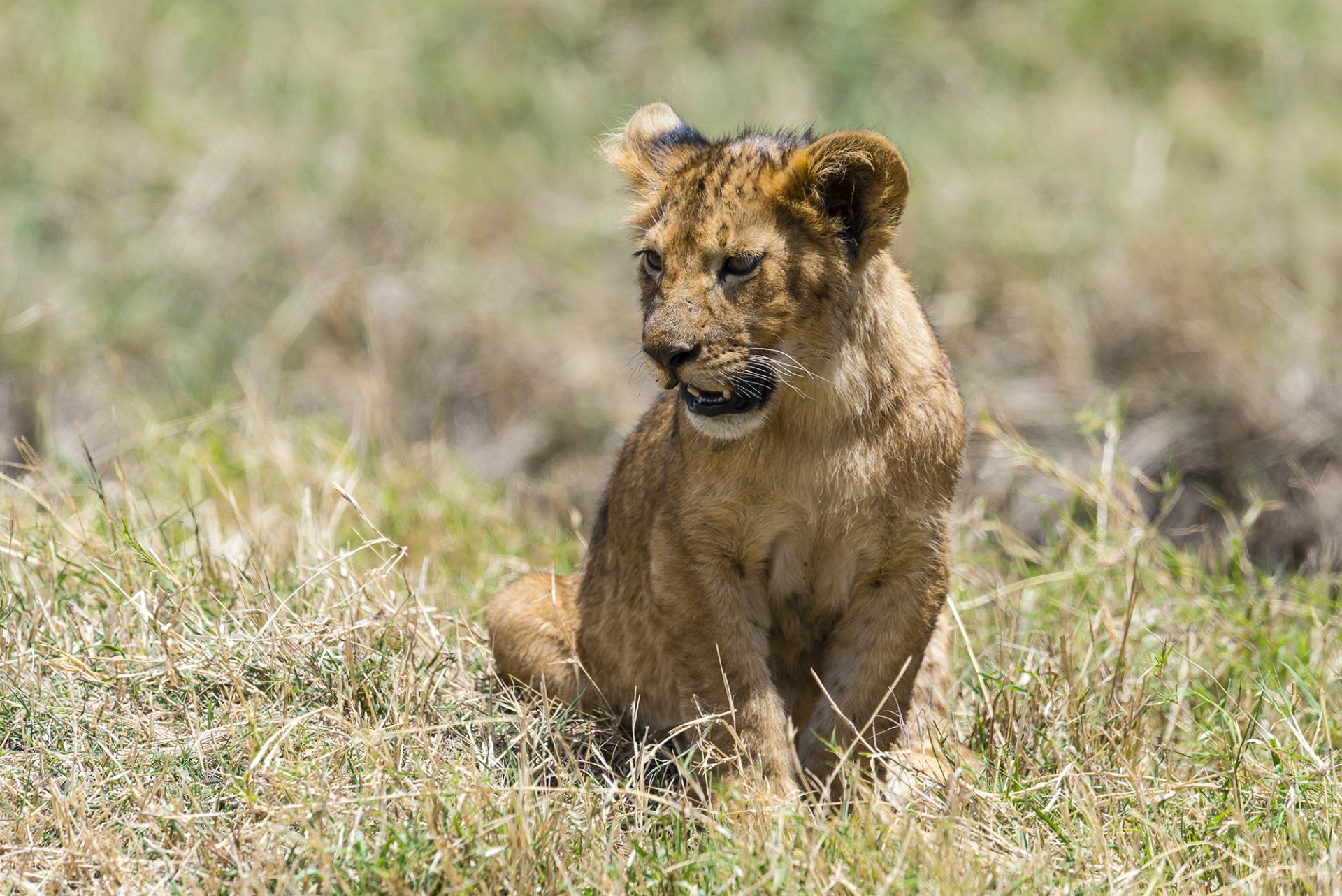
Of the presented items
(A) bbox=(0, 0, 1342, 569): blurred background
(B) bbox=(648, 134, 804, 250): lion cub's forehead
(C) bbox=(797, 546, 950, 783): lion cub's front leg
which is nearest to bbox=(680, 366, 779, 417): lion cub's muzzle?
(B) bbox=(648, 134, 804, 250): lion cub's forehead

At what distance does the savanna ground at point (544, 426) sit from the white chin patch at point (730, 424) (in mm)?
907

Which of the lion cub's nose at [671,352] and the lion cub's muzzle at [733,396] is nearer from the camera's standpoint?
the lion cub's nose at [671,352]

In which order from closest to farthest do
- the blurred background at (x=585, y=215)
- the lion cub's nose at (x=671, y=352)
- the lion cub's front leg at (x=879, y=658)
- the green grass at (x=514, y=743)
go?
the green grass at (x=514, y=743) → the lion cub's nose at (x=671, y=352) → the lion cub's front leg at (x=879, y=658) → the blurred background at (x=585, y=215)

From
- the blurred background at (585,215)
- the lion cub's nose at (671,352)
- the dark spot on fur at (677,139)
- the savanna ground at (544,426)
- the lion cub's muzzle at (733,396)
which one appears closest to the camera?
the savanna ground at (544,426)

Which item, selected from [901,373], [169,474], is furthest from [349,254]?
[901,373]

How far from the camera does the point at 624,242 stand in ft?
37.8

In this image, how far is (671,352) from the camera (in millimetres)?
4129

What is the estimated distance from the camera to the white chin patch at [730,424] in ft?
13.9

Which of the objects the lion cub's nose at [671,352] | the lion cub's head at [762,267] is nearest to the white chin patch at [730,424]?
the lion cub's head at [762,267]

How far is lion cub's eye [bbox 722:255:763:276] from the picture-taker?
4242mm

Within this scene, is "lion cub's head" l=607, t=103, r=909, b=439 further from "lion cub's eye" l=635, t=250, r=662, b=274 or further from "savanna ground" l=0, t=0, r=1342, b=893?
"savanna ground" l=0, t=0, r=1342, b=893

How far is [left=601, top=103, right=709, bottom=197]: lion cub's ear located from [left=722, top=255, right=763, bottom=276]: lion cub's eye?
0.53 m

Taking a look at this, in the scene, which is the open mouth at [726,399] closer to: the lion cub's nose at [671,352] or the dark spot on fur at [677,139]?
the lion cub's nose at [671,352]

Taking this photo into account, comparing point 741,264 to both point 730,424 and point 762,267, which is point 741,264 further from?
point 730,424
